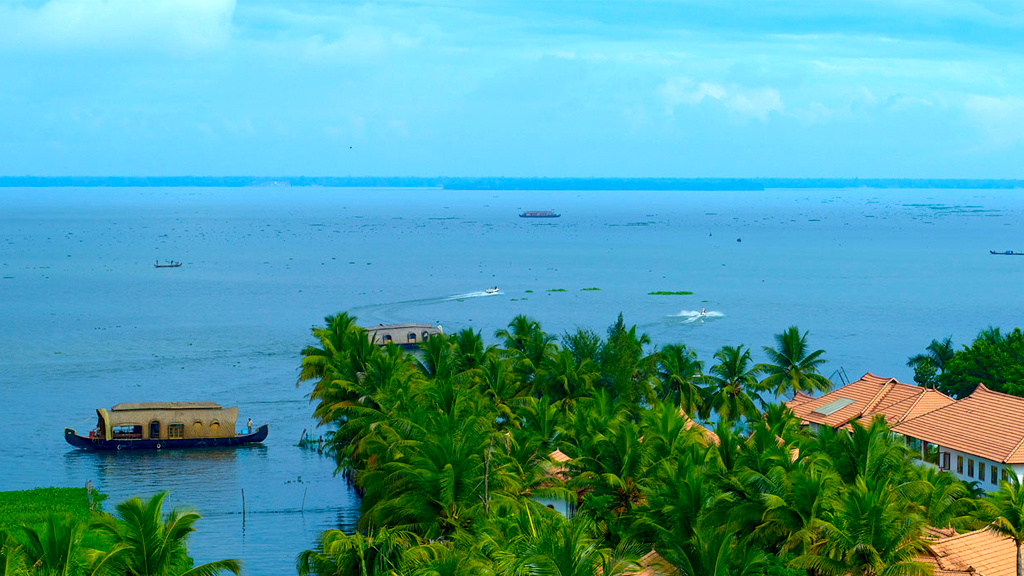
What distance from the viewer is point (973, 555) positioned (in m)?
31.3

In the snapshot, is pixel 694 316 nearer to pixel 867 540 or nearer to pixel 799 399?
pixel 799 399

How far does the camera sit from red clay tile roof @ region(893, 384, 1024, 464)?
149 ft

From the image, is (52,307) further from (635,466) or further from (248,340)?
(635,466)

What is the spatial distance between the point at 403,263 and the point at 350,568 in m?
171

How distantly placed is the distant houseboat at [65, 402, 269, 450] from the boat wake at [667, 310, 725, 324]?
205 ft

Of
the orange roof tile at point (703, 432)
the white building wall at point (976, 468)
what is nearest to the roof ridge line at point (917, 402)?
the white building wall at point (976, 468)

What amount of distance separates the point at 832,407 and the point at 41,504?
39.2 metres

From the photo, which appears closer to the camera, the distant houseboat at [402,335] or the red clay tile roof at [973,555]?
the red clay tile roof at [973,555]

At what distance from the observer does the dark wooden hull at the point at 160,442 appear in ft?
219

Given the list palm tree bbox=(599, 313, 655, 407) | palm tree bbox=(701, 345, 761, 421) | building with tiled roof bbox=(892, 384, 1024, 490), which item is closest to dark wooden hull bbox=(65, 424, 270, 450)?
palm tree bbox=(599, 313, 655, 407)

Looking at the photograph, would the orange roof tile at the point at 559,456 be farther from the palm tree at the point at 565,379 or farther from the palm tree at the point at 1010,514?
the palm tree at the point at 1010,514

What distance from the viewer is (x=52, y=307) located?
135 m

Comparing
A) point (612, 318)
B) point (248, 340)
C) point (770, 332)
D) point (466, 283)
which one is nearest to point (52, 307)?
point (248, 340)

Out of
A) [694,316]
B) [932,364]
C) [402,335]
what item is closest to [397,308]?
[402,335]
